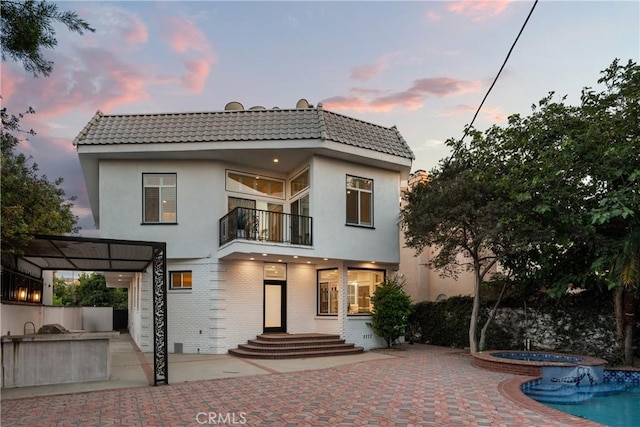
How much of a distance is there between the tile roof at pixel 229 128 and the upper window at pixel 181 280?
420cm

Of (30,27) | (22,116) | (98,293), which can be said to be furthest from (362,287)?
(98,293)

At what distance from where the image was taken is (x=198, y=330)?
Result: 14531mm

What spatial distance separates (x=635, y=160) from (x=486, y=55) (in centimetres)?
440

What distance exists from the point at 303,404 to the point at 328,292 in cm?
866

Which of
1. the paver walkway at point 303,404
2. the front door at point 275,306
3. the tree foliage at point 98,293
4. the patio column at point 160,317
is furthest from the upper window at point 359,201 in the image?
the tree foliage at point 98,293

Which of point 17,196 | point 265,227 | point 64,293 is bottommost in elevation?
point 64,293

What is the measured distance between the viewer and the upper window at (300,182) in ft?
50.9

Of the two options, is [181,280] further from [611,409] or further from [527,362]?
[611,409]

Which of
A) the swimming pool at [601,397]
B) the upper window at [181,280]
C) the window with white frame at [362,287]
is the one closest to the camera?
the swimming pool at [601,397]

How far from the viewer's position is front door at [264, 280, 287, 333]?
50.6ft

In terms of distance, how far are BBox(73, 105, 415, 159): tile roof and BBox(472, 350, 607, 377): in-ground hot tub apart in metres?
7.27

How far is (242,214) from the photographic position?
13969 mm

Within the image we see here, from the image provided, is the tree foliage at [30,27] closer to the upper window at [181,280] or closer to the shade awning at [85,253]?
the shade awning at [85,253]

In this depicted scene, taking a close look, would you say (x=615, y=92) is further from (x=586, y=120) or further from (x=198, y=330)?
(x=198, y=330)
